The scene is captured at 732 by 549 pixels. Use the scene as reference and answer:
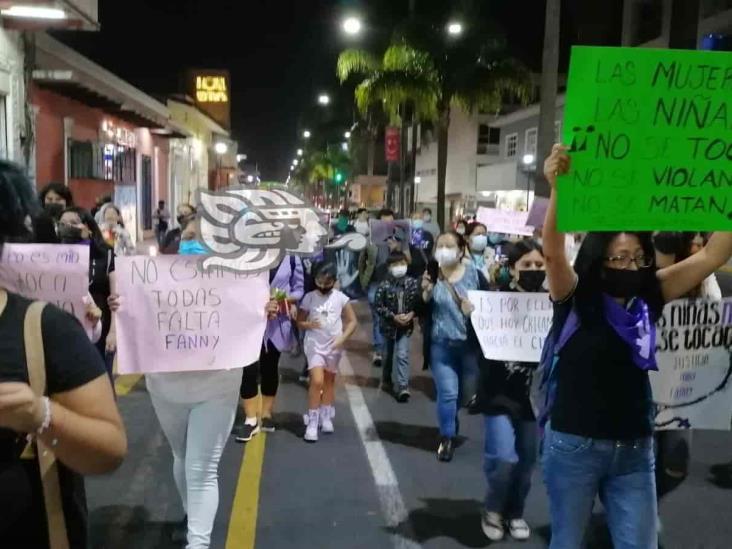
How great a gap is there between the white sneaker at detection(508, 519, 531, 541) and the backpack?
1516 millimetres

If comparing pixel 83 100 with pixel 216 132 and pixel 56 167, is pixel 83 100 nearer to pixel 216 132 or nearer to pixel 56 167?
pixel 56 167

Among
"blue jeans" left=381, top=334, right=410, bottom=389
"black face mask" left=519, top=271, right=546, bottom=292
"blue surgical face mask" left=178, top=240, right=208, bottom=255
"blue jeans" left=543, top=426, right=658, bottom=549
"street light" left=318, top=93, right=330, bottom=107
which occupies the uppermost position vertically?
"street light" left=318, top=93, right=330, bottom=107

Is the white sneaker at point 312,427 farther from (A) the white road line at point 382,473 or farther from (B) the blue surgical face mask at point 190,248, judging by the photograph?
(B) the blue surgical face mask at point 190,248

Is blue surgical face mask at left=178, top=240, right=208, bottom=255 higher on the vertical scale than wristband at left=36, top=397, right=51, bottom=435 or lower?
higher

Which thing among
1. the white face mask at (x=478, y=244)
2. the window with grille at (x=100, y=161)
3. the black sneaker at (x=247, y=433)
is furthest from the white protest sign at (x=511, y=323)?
the window with grille at (x=100, y=161)

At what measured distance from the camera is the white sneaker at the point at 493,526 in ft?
15.5

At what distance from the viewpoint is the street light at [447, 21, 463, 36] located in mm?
22250

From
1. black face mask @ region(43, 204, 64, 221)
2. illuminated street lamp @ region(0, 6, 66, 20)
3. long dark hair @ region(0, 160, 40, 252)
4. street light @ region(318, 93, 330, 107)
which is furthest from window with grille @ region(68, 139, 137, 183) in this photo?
street light @ region(318, 93, 330, 107)

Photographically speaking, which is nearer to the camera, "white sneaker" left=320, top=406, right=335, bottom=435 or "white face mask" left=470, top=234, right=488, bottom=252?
"white sneaker" left=320, top=406, right=335, bottom=435

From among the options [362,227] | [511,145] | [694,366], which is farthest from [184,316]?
[511,145]

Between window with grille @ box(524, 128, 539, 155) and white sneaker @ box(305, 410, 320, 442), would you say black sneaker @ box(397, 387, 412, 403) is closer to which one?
white sneaker @ box(305, 410, 320, 442)

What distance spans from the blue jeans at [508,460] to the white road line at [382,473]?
547 millimetres

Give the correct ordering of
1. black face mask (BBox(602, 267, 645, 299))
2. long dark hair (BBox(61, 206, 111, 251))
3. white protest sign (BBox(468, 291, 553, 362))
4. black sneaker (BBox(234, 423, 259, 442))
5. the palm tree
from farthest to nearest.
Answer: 1. the palm tree
2. black sneaker (BBox(234, 423, 259, 442))
3. long dark hair (BBox(61, 206, 111, 251))
4. white protest sign (BBox(468, 291, 553, 362))
5. black face mask (BBox(602, 267, 645, 299))

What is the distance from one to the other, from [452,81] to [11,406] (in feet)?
72.1
